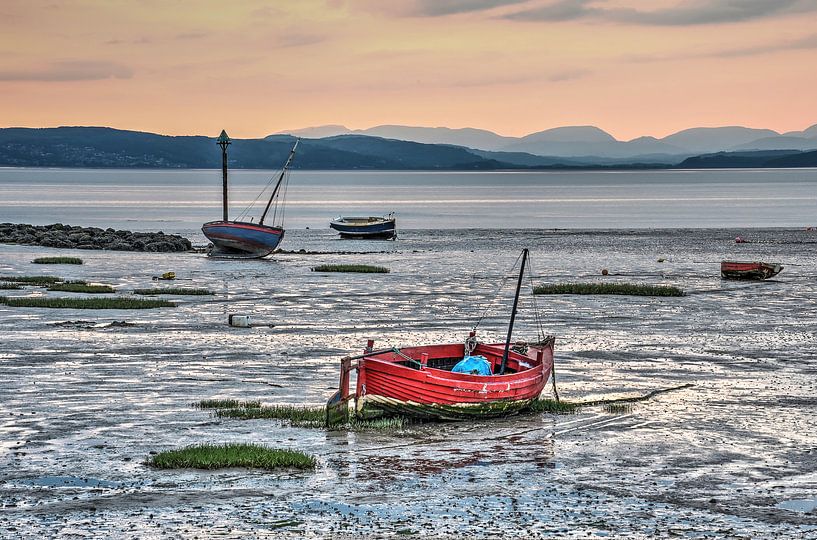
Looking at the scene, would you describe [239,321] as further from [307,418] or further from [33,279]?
[33,279]

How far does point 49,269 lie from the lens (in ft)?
196

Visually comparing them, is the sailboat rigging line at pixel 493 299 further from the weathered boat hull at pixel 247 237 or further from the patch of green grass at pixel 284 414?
the weathered boat hull at pixel 247 237

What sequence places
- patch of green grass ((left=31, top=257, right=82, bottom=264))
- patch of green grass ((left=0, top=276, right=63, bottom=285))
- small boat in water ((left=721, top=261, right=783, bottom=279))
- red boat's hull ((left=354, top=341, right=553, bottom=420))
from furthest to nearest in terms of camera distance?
patch of green grass ((left=31, top=257, right=82, bottom=264)) → small boat in water ((left=721, top=261, right=783, bottom=279)) → patch of green grass ((left=0, top=276, right=63, bottom=285)) → red boat's hull ((left=354, top=341, right=553, bottom=420))

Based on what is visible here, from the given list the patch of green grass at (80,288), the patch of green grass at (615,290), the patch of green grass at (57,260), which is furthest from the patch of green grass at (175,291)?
the patch of green grass at (57,260)

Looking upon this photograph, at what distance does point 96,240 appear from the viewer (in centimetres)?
8262

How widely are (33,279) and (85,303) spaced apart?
11.3 metres

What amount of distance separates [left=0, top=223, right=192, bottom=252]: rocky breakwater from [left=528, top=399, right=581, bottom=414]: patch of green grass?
5788 centimetres

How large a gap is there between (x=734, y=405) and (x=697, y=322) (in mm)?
15359

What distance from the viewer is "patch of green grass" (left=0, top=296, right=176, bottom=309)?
136 feet

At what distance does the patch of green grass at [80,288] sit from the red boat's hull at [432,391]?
27.1 meters

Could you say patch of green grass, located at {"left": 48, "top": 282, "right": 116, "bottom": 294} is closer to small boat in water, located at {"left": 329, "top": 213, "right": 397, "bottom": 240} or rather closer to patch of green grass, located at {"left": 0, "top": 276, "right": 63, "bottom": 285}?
patch of green grass, located at {"left": 0, "top": 276, "right": 63, "bottom": 285}

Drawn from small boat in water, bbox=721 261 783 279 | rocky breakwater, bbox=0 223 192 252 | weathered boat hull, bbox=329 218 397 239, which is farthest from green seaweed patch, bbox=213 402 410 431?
weathered boat hull, bbox=329 218 397 239

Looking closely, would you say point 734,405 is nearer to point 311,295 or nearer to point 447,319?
point 447,319

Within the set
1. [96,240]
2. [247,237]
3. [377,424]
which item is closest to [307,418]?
[377,424]
